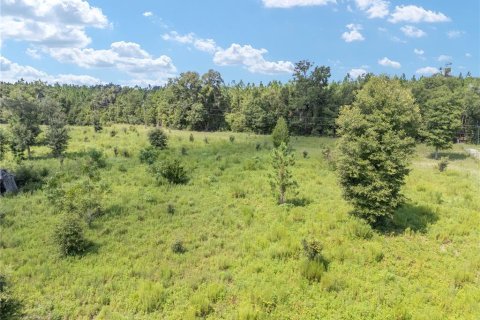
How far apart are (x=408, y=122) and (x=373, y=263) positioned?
25.0 ft

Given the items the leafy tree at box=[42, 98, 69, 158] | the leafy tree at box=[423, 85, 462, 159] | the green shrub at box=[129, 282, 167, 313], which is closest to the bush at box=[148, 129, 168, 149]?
the leafy tree at box=[42, 98, 69, 158]

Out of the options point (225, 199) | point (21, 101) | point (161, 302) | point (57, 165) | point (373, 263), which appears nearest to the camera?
point (161, 302)

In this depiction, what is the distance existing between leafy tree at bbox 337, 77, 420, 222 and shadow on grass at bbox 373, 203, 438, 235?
2.02ft

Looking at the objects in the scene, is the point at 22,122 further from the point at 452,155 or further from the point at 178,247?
the point at 452,155

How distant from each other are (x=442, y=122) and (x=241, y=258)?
3784 cm

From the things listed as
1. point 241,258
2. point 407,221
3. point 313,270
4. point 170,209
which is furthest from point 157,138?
point 313,270

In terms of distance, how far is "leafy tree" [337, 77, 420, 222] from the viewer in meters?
16.2

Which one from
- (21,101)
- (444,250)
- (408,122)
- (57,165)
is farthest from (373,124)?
(21,101)

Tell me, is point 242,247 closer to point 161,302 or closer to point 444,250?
point 161,302

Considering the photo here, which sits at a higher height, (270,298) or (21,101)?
(21,101)

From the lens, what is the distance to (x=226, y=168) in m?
29.2

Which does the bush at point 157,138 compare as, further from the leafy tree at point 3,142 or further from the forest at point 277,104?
the forest at point 277,104

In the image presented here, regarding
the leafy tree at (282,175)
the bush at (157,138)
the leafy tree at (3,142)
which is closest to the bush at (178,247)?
the leafy tree at (282,175)

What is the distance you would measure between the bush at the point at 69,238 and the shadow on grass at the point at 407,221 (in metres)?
14.1
